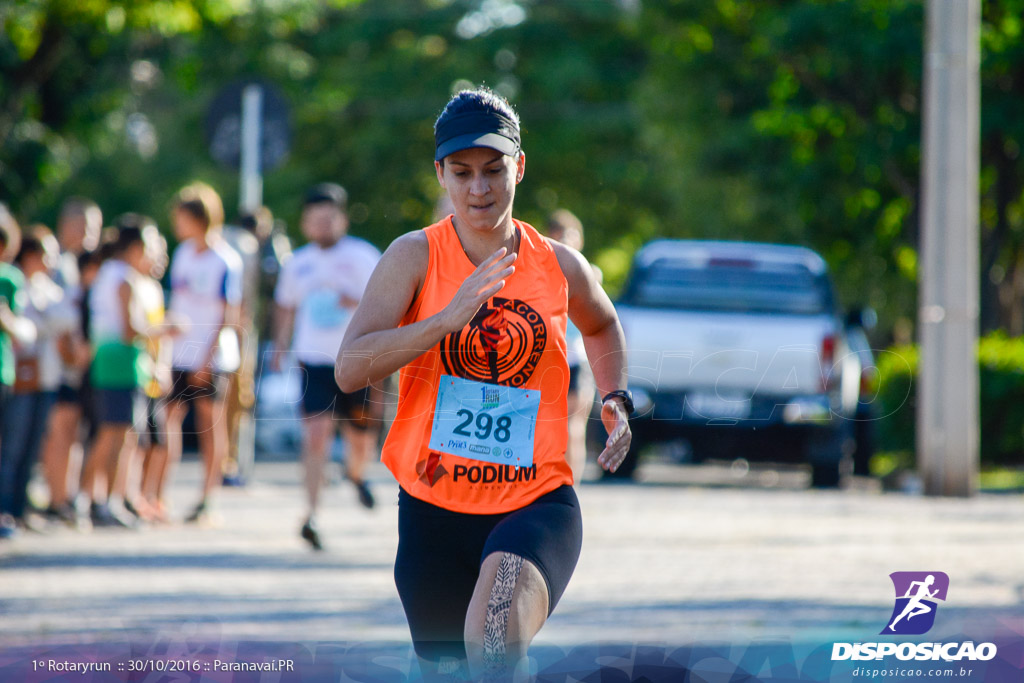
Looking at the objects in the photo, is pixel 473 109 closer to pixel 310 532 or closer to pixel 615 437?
pixel 615 437

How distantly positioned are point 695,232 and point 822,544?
2109 cm

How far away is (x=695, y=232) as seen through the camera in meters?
→ 30.6

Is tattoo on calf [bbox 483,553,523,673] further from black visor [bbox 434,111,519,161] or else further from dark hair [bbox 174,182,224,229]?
dark hair [bbox 174,182,224,229]

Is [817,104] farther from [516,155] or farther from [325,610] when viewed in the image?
[516,155]

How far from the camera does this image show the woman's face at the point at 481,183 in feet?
12.5

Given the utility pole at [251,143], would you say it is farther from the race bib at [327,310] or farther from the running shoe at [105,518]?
the race bib at [327,310]

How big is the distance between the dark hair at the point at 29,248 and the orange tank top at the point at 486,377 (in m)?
6.74

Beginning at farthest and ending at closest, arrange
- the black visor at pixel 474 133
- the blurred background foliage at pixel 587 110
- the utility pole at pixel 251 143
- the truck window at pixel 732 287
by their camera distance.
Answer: the blurred background foliage at pixel 587 110
the truck window at pixel 732 287
the utility pole at pixel 251 143
the black visor at pixel 474 133

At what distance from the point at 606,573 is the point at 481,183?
196 inches

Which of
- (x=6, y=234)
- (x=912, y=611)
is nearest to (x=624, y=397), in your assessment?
(x=912, y=611)

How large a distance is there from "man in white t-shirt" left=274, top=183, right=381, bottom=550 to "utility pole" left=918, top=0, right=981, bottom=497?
5254 millimetres

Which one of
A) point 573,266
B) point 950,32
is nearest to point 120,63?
point 950,32

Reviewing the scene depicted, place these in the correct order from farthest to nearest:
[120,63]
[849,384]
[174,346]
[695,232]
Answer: [695,232], [120,63], [849,384], [174,346]

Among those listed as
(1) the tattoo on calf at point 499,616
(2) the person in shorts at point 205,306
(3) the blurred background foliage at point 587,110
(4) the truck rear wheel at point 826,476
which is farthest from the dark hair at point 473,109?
(4) the truck rear wheel at point 826,476
